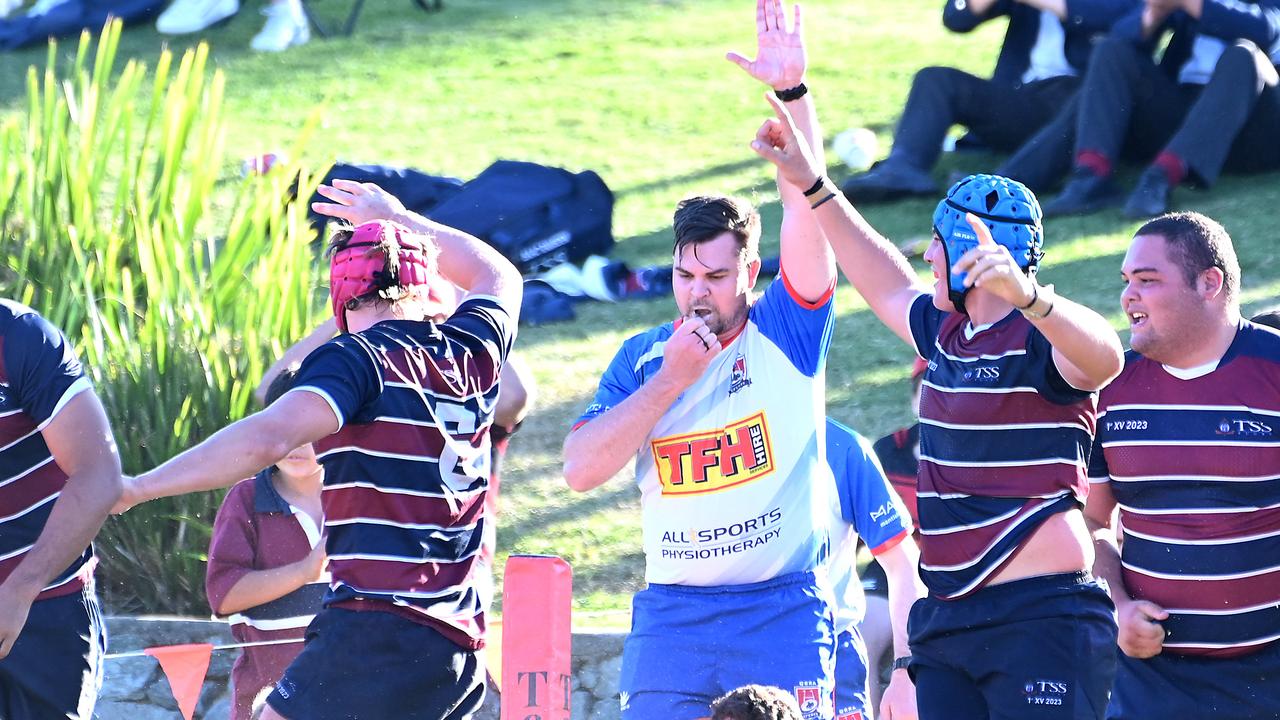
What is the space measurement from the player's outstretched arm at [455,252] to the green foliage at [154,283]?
218 cm

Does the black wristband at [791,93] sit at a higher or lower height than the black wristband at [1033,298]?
lower

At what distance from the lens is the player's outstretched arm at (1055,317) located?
11.0ft

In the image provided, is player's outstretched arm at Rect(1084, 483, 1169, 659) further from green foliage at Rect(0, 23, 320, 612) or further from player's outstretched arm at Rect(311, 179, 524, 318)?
green foliage at Rect(0, 23, 320, 612)

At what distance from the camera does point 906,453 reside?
5.74 m

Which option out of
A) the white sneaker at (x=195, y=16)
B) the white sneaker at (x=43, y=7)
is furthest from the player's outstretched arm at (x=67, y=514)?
the white sneaker at (x=43, y=7)

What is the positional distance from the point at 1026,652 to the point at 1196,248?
1.17m

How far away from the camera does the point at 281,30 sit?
13.8m

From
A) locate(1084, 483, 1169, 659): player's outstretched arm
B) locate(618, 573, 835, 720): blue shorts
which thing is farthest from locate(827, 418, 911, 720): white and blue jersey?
locate(1084, 483, 1169, 659): player's outstretched arm

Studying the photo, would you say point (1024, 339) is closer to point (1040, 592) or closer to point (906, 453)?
point (1040, 592)

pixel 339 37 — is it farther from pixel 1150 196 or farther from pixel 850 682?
pixel 850 682

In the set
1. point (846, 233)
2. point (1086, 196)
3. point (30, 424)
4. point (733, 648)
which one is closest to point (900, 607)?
point (733, 648)

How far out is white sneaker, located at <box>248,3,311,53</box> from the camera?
1367 cm

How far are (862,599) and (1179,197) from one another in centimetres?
498

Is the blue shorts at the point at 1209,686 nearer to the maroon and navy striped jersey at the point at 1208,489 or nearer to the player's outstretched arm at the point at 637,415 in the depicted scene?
→ the maroon and navy striped jersey at the point at 1208,489
